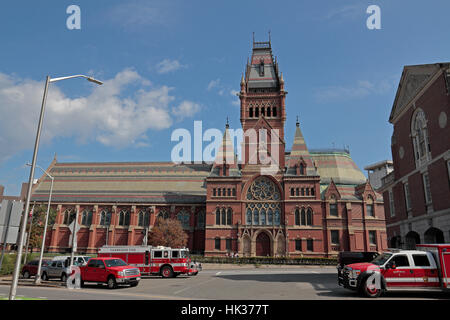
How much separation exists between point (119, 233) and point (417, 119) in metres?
54.9

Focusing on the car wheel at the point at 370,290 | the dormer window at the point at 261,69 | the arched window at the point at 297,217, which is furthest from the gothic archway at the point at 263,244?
the car wheel at the point at 370,290

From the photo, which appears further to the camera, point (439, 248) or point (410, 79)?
point (410, 79)

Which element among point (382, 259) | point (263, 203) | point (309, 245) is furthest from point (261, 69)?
point (382, 259)

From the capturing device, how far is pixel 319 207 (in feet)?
175

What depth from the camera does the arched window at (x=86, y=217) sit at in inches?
2589

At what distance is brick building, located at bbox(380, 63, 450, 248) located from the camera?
73.8 ft

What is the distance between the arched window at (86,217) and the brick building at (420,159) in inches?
2177

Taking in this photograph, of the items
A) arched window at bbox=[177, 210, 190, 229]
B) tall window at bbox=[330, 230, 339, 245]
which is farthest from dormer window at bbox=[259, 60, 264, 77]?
tall window at bbox=[330, 230, 339, 245]

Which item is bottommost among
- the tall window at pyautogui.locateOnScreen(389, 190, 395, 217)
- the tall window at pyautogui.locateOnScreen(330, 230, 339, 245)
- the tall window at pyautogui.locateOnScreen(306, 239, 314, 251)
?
the tall window at pyautogui.locateOnScreen(306, 239, 314, 251)

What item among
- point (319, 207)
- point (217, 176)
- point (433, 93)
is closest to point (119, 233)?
point (217, 176)

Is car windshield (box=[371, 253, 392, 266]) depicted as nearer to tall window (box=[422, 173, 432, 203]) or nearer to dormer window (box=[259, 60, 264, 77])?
tall window (box=[422, 173, 432, 203])

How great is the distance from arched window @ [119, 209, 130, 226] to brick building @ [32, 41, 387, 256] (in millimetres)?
221

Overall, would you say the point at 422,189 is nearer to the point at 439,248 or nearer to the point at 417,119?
the point at 417,119

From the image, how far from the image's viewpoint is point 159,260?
28359 millimetres
